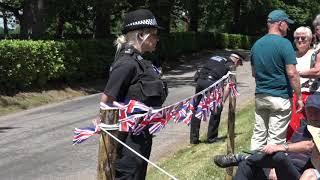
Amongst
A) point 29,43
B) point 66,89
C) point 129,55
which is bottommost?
point 66,89

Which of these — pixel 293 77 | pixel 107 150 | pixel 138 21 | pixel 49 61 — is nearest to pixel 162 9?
pixel 49 61

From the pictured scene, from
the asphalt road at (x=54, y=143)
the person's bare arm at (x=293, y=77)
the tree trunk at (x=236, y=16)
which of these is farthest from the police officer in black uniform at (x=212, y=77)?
the tree trunk at (x=236, y=16)

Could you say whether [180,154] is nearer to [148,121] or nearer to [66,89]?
[148,121]

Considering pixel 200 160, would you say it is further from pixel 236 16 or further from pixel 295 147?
pixel 236 16

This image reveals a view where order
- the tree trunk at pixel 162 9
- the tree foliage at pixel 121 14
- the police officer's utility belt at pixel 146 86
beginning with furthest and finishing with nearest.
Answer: the tree trunk at pixel 162 9
the tree foliage at pixel 121 14
the police officer's utility belt at pixel 146 86

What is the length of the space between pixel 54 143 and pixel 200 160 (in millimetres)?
3344

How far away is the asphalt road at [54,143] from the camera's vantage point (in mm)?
8469

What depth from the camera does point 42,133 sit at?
11.7 meters

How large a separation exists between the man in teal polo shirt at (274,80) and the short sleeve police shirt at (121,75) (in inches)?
102

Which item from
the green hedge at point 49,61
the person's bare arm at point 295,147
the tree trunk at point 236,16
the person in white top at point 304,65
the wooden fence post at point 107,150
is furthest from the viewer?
the tree trunk at point 236,16

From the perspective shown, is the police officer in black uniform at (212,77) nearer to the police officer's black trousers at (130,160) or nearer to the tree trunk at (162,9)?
the police officer's black trousers at (130,160)

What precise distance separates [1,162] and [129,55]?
5.39 meters

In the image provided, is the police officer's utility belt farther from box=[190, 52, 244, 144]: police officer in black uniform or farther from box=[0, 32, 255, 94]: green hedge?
box=[0, 32, 255, 94]: green hedge

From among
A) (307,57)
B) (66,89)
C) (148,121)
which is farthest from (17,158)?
(66,89)
